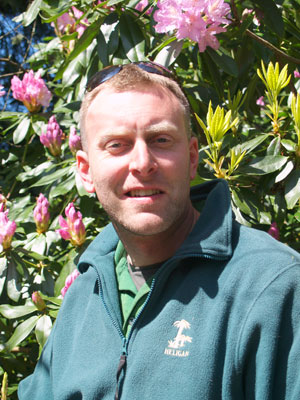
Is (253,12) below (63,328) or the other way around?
the other way around

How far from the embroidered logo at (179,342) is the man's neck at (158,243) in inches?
10.7

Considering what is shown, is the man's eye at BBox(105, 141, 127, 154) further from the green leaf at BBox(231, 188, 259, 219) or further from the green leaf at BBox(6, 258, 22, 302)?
the green leaf at BBox(6, 258, 22, 302)

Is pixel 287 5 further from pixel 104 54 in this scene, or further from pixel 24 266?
pixel 24 266

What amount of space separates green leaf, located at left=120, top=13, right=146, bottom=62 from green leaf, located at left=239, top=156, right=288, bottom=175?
27.0 inches

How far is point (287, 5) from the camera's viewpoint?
2623 millimetres

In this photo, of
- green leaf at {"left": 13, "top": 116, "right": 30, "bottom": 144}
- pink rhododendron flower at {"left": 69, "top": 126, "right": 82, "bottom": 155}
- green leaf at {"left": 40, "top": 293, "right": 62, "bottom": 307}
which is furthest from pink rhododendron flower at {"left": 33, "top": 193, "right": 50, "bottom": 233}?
green leaf at {"left": 13, "top": 116, "right": 30, "bottom": 144}

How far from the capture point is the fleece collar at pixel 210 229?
1.57 m

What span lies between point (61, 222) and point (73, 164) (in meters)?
0.39

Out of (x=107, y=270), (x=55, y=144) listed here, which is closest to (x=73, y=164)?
(x=55, y=144)

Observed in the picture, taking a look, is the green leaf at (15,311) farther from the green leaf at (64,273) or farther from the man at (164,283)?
the man at (164,283)

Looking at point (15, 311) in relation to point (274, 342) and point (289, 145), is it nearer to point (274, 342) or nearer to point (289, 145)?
point (289, 145)

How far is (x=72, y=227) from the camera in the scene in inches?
97.6

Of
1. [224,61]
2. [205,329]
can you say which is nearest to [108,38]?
[224,61]

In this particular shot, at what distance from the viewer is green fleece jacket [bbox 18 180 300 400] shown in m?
1.37
